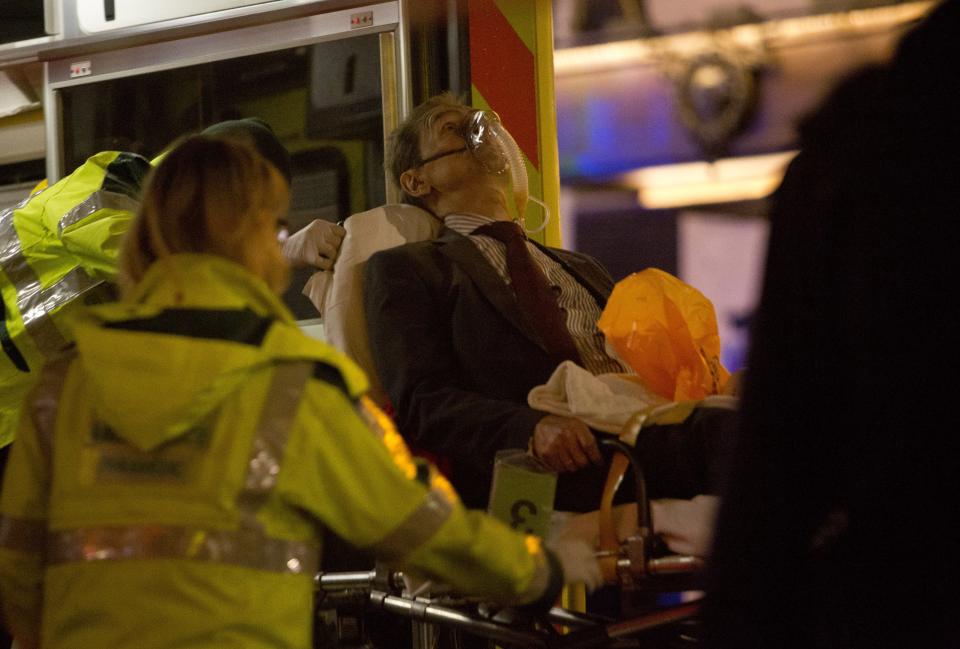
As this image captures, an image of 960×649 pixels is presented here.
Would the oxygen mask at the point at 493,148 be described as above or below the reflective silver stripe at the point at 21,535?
above

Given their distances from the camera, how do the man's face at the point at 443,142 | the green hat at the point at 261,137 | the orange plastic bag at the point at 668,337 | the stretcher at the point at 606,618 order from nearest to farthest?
1. the stretcher at the point at 606,618
2. the orange plastic bag at the point at 668,337
3. the green hat at the point at 261,137
4. the man's face at the point at 443,142

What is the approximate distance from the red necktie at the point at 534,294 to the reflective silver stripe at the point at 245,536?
1.14 meters

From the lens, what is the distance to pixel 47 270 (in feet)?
8.00

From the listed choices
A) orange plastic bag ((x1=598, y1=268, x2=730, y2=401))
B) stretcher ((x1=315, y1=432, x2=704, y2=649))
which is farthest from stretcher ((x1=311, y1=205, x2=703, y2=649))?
orange plastic bag ((x1=598, y1=268, x2=730, y2=401))

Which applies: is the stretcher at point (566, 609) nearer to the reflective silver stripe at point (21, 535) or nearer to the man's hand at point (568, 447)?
the man's hand at point (568, 447)

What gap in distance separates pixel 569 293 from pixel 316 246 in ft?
1.85

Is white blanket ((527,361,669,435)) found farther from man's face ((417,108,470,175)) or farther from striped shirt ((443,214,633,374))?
man's face ((417,108,470,175))

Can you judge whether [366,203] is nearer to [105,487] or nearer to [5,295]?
[5,295]

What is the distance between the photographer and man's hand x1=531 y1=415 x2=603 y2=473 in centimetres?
208

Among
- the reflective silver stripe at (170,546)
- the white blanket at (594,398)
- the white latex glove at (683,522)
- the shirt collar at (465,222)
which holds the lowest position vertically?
the white latex glove at (683,522)

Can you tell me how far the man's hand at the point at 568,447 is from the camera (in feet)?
6.83

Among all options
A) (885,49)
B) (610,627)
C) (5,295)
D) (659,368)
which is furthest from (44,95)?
(885,49)

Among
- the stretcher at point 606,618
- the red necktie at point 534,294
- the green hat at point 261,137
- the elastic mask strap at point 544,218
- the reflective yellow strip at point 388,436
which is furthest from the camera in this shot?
the elastic mask strap at point 544,218

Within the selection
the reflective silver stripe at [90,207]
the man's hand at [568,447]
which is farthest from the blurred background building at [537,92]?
the man's hand at [568,447]
